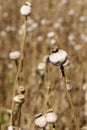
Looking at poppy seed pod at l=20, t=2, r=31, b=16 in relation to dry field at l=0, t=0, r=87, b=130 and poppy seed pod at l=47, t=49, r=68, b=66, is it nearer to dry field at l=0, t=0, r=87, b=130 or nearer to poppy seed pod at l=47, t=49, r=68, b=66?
poppy seed pod at l=47, t=49, r=68, b=66

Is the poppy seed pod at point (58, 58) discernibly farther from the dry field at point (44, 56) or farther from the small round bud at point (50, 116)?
the dry field at point (44, 56)

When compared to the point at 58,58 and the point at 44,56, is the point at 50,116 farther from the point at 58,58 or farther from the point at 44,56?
the point at 44,56

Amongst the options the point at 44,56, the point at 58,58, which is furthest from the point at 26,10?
the point at 44,56

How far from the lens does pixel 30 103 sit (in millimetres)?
1740

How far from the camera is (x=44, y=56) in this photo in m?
1.98

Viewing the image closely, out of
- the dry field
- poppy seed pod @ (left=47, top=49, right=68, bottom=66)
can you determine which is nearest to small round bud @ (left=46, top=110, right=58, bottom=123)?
poppy seed pod @ (left=47, top=49, right=68, bottom=66)

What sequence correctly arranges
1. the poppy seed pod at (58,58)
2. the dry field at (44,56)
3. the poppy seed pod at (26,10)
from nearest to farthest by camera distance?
the poppy seed pod at (58,58)
the poppy seed pod at (26,10)
the dry field at (44,56)

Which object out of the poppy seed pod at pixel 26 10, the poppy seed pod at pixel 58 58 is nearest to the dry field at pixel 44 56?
the poppy seed pod at pixel 26 10

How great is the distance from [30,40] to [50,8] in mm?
511

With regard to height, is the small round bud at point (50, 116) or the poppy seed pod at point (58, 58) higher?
the poppy seed pod at point (58, 58)

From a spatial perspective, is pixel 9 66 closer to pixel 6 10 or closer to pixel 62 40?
pixel 62 40

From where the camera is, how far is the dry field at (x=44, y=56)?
1525mm

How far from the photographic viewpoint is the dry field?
1.53 m

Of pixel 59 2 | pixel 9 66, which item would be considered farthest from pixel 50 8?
pixel 9 66
